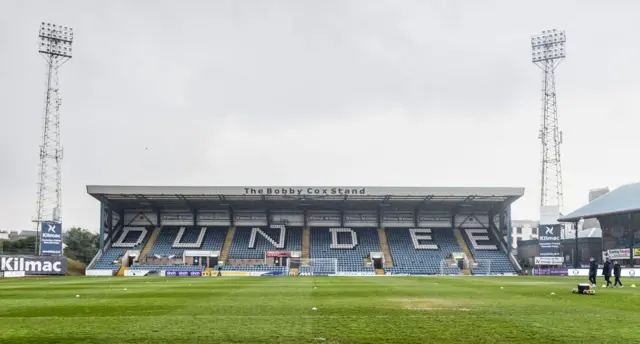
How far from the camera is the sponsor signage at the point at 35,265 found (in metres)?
51.1

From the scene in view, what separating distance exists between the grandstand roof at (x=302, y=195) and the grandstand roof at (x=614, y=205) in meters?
7.45

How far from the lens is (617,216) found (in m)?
65.2

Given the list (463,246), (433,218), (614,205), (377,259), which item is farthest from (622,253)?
(377,259)

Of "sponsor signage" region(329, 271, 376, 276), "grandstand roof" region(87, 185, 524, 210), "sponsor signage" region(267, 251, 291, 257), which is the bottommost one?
"sponsor signage" region(329, 271, 376, 276)

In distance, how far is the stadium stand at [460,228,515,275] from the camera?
63.1 meters

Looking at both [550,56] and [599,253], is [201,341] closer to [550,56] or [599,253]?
[550,56]

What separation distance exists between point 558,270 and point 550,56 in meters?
23.7

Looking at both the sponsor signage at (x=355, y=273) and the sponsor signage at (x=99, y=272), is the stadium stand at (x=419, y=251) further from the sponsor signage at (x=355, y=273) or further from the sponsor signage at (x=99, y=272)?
the sponsor signage at (x=99, y=272)

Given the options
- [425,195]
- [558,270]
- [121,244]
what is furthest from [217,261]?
[558,270]

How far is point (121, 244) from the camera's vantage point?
67688 mm

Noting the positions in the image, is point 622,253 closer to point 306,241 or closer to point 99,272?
point 306,241

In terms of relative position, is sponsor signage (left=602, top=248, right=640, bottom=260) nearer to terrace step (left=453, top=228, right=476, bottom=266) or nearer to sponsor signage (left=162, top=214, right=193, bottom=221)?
terrace step (left=453, top=228, right=476, bottom=266)

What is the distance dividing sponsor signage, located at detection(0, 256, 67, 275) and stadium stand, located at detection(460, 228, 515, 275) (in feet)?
135

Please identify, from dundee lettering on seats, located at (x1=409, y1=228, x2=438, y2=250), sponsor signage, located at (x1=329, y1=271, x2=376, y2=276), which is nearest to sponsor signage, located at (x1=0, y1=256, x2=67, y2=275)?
sponsor signage, located at (x1=329, y1=271, x2=376, y2=276)
